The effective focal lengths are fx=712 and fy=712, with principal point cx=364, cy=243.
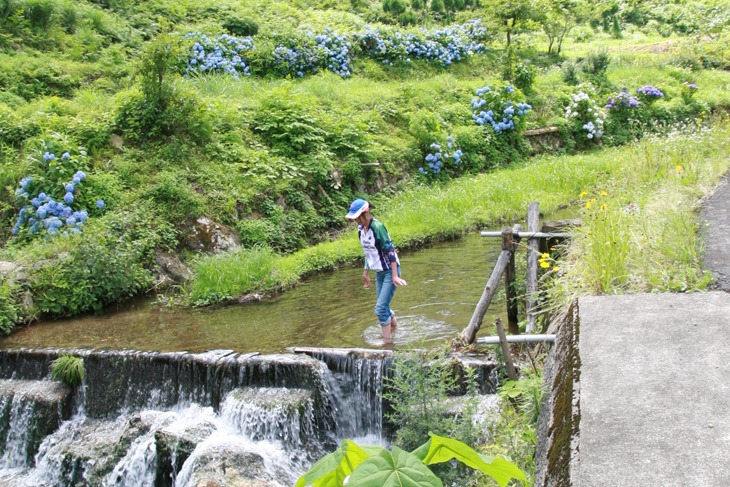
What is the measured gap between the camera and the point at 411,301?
375 inches

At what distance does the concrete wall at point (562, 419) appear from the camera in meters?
2.67

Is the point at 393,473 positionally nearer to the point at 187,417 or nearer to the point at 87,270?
the point at 187,417

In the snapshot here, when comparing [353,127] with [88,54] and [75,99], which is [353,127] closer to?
[75,99]

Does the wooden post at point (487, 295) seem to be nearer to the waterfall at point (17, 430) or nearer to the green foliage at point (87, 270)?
the waterfall at point (17, 430)

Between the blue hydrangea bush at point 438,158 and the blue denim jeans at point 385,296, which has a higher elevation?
the blue hydrangea bush at point 438,158

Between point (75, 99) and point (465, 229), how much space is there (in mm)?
8127

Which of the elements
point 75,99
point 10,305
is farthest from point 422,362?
point 75,99

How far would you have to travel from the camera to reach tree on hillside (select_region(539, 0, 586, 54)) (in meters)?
24.6

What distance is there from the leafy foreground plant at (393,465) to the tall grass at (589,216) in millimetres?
3932

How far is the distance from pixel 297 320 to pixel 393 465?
7.95 metres

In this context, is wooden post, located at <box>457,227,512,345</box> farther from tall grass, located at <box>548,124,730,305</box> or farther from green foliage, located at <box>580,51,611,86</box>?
green foliage, located at <box>580,51,611,86</box>

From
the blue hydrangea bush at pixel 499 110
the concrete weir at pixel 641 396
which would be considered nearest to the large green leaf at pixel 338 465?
the concrete weir at pixel 641 396

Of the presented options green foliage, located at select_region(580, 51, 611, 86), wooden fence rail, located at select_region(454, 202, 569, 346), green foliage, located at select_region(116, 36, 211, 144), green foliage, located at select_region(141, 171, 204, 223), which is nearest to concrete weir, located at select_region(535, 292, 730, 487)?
wooden fence rail, located at select_region(454, 202, 569, 346)

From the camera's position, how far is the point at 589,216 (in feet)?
22.5
